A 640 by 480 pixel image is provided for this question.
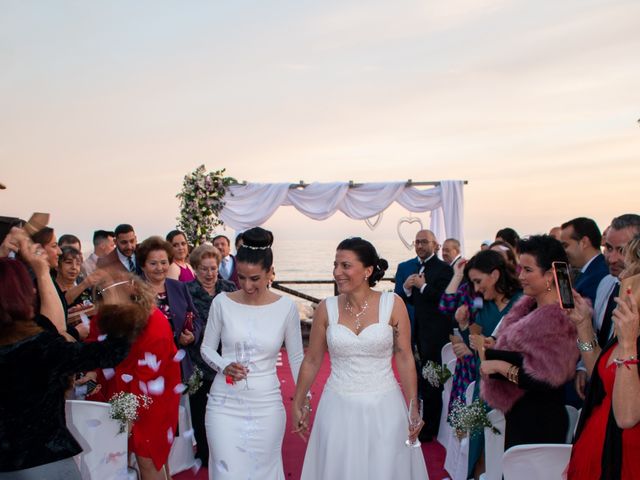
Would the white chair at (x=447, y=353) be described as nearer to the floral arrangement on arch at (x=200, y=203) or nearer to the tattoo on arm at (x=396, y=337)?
the tattoo on arm at (x=396, y=337)

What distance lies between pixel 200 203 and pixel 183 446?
19.5 ft

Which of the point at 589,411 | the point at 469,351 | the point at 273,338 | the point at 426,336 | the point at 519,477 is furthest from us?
the point at 426,336

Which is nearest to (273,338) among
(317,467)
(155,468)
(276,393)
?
(276,393)

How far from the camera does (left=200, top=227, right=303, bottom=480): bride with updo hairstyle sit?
12.3 feet

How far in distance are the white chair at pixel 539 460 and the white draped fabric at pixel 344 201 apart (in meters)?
8.45

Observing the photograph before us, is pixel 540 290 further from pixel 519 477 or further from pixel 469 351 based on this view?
pixel 469 351

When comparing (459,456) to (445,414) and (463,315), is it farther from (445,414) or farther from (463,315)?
(445,414)

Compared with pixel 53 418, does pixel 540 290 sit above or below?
above

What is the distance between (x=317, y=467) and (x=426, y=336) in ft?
9.16

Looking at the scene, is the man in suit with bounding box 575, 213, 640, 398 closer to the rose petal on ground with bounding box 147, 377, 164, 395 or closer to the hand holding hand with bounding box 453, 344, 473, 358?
the hand holding hand with bounding box 453, 344, 473, 358

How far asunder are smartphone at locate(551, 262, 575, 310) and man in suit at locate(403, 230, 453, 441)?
2963 millimetres

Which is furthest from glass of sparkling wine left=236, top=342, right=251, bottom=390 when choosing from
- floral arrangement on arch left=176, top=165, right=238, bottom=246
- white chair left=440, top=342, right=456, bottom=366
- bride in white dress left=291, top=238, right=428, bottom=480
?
floral arrangement on arch left=176, top=165, right=238, bottom=246

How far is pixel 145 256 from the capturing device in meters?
4.92

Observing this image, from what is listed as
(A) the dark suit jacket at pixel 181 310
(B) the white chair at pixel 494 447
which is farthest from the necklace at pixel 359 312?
(A) the dark suit jacket at pixel 181 310
